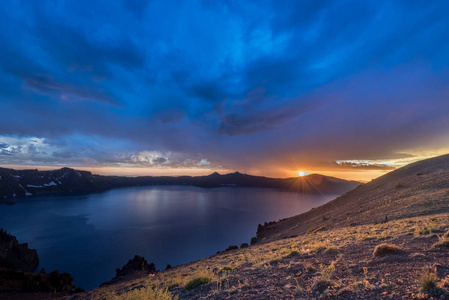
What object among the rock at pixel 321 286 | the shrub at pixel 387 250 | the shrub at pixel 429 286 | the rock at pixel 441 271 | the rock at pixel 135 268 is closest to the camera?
the shrub at pixel 429 286

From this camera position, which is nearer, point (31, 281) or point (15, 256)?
point (31, 281)

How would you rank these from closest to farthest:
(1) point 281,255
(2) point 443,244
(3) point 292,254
Answer: (2) point 443,244 < (3) point 292,254 < (1) point 281,255

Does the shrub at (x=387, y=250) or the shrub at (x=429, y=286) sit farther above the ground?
the shrub at (x=429, y=286)

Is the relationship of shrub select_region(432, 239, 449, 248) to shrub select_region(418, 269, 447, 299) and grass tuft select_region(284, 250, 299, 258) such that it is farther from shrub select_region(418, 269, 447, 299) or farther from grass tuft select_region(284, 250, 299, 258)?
grass tuft select_region(284, 250, 299, 258)

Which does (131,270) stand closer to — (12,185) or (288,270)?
(288,270)

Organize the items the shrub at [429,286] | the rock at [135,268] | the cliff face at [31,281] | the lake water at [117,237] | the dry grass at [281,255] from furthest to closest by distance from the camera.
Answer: the lake water at [117,237] < the rock at [135,268] < the cliff face at [31,281] < the dry grass at [281,255] < the shrub at [429,286]

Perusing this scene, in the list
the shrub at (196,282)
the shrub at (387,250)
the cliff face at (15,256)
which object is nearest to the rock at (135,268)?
the shrub at (196,282)

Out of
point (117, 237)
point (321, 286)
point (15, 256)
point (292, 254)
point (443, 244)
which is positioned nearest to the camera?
point (321, 286)

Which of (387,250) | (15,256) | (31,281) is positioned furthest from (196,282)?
(15,256)

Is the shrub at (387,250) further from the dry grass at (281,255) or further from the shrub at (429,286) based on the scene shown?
the shrub at (429,286)

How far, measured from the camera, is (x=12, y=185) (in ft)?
641

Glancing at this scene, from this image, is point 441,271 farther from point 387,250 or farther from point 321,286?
point 321,286

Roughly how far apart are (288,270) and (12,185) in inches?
11951

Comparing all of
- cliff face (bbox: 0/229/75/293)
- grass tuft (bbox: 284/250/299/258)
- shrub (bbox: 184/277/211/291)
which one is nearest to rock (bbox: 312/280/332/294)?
shrub (bbox: 184/277/211/291)
